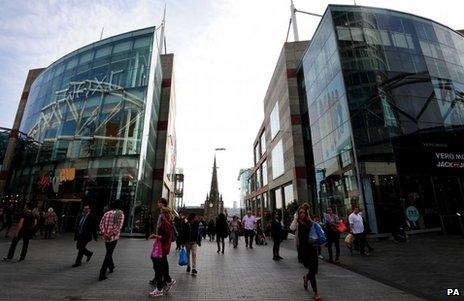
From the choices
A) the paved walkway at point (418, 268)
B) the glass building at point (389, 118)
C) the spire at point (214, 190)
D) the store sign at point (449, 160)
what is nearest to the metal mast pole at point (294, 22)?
the glass building at point (389, 118)

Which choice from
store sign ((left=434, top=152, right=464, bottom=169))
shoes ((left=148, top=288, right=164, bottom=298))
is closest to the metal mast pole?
store sign ((left=434, top=152, right=464, bottom=169))

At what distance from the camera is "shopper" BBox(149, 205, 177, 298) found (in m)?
5.63

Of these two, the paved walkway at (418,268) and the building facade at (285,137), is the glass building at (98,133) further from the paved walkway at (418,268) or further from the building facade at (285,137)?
the paved walkway at (418,268)

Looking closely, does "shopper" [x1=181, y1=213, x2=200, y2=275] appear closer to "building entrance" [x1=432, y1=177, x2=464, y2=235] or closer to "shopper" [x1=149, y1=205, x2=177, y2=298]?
"shopper" [x1=149, y1=205, x2=177, y2=298]

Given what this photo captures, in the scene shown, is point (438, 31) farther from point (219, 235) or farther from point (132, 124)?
point (132, 124)

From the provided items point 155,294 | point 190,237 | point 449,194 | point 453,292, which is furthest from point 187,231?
point 449,194

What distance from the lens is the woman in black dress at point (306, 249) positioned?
5719 millimetres

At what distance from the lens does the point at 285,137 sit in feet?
106

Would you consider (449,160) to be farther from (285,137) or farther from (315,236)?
(315,236)

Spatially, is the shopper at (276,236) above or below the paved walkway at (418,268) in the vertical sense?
above

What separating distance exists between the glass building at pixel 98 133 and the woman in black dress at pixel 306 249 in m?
17.4

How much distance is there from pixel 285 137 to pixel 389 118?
1376 centimetres

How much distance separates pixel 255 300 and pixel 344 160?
56.4 ft

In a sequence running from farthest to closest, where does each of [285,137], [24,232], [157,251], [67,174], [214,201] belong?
1. [214,201]
2. [285,137]
3. [67,174]
4. [24,232]
5. [157,251]
